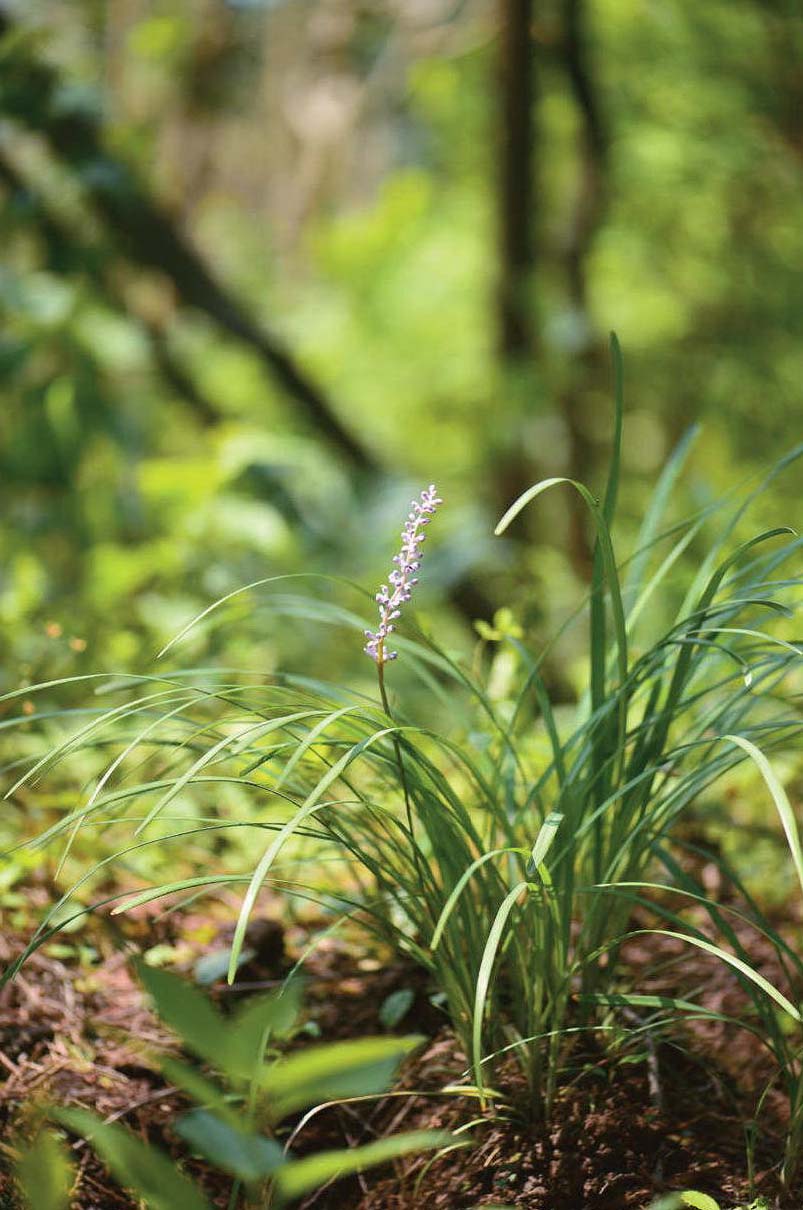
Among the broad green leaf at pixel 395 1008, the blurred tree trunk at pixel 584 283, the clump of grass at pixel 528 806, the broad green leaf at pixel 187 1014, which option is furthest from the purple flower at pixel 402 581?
the blurred tree trunk at pixel 584 283

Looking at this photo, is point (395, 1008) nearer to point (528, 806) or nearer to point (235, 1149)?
point (528, 806)

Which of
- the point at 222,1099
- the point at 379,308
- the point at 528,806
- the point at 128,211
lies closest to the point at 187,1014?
the point at 222,1099

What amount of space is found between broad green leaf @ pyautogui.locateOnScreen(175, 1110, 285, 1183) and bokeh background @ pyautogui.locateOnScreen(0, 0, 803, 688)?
668mm

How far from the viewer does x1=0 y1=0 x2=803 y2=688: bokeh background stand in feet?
6.57

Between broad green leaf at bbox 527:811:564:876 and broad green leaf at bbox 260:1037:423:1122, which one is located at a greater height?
broad green leaf at bbox 260:1037:423:1122

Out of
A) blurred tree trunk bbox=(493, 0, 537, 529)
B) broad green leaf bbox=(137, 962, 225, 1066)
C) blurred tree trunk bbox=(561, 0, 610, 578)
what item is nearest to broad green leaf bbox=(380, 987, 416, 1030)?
broad green leaf bbox=(137, 962, 225, 1066)

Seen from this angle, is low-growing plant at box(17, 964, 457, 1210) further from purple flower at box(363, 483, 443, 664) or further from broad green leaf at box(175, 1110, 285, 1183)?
purple flower at box(363, 483, 443, 664)

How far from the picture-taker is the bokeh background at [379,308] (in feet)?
6.57

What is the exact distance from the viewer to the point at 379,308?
12.2 feet

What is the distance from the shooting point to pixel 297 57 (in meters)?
5.27

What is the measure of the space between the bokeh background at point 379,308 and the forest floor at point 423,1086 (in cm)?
37

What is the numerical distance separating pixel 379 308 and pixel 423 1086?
321 centimetres

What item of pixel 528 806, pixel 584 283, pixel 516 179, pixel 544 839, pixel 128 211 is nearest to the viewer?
pixel 544 839

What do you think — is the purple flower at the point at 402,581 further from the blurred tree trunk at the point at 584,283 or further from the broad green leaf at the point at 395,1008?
the blurred tree trunk at the point at 584,283
